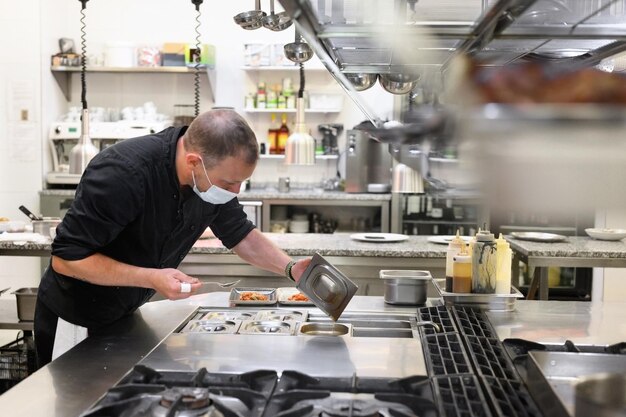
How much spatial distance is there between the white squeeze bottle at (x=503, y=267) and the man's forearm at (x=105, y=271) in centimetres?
136

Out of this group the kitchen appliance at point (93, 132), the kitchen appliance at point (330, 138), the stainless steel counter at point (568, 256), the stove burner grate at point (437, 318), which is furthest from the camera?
the kitchen appliance at point (330, 138)

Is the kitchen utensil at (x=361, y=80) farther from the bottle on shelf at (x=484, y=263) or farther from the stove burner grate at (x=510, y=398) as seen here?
the stove burner grate at (x=510, y=398)

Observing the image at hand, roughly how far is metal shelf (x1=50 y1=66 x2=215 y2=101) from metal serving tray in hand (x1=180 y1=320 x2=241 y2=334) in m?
5.04

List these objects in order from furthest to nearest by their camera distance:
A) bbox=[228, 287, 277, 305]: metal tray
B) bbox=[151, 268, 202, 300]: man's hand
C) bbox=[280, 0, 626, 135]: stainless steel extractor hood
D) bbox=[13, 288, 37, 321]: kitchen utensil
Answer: bbox=[13, 288, 37, 321]: kitchen utensil → bbox=[228, 287, 277, 305]: metal tray → bbox=[151, 268, 202, 300]: man's hand → bbox=[280, 0, 626, 135]: stainless steel extractor hood

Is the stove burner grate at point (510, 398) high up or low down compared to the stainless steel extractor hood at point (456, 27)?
down

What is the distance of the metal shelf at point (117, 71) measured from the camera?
23.3 ft

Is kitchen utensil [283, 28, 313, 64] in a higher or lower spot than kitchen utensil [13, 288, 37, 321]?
higher

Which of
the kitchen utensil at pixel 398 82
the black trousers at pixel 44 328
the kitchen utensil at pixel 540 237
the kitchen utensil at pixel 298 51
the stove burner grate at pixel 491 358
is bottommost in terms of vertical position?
the black trousers at pixel 44 328

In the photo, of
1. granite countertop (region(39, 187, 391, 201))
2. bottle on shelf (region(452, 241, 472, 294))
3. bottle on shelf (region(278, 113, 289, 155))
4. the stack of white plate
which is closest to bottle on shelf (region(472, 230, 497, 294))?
bottle on shelf (region(452, 241, 472, 294))

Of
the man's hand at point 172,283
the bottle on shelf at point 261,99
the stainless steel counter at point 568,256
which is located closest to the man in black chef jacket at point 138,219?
the man's hand at point 172,283

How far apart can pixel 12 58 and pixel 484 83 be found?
6.71m

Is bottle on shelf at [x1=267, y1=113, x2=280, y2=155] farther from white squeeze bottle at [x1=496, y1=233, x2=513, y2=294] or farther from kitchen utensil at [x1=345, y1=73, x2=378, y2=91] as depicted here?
white squeeze bottle at [x1=496, y1=233, x2=513, y2=294]

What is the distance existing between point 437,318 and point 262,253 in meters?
0.86

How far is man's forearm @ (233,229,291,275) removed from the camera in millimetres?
2953
